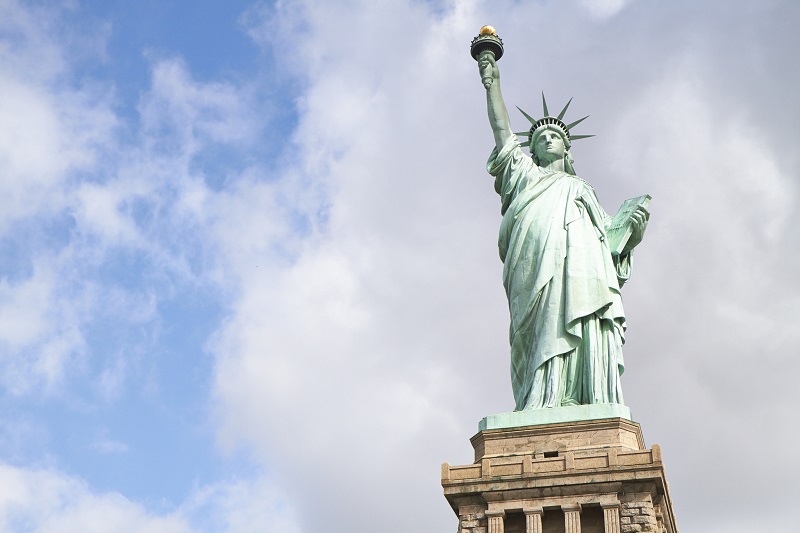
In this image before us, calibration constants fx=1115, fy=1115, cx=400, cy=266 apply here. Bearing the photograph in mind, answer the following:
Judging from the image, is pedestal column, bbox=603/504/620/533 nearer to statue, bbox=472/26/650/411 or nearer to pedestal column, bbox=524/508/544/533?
pedestal column, bbox=524/508/544/533

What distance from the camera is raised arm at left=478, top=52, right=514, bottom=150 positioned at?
82.0 ft

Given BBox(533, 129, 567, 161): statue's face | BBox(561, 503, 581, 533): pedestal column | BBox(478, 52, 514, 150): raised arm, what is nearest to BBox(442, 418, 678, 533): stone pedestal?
BBox(561, 503, 581, 533): pedestal column

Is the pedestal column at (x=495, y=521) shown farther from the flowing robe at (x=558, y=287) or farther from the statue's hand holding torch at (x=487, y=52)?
the statue's hand holding torch at (x=487, y=52)

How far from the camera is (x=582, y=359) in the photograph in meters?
21.5

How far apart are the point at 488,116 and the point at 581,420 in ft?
27.1

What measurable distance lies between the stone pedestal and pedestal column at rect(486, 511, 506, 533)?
0.02 m

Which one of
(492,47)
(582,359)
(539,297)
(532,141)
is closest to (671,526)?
(582,359)

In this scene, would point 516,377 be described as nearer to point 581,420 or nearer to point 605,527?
point 581,420

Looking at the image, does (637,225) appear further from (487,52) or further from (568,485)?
(568,485)

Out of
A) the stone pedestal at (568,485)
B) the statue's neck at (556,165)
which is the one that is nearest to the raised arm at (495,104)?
the statue's neck at (556,165)

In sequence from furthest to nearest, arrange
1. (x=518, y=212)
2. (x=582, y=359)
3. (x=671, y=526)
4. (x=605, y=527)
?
(x=518, y=212) → (x=582, y=359) → (x=671, y=526) → (x=605, y=527)

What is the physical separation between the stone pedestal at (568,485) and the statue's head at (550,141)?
725 centimetres

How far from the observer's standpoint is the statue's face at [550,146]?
81.9 ft

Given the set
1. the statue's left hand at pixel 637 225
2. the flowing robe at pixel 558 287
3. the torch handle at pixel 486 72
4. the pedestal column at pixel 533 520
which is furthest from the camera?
the torch handle at pixel 486 72
